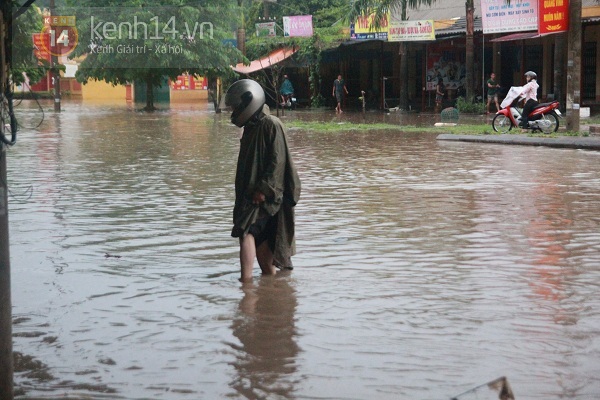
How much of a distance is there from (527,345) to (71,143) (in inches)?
715

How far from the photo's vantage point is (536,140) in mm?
20641

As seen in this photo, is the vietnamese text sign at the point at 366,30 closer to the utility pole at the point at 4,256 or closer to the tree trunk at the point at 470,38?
the tree trunk at the point at 470,38

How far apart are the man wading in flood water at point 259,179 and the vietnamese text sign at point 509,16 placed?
23474mm

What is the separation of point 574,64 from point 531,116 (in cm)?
147

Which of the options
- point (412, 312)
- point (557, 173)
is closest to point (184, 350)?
point (412, 312)

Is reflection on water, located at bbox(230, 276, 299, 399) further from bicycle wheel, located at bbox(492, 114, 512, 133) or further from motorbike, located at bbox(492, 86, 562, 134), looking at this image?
bicycle wheel, located at bbox(492, 114, 512, 133)

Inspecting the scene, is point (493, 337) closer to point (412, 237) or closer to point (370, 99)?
point (412, 237)

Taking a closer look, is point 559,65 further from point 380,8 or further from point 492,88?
point 380,8

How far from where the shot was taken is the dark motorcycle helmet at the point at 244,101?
7133 millimetres

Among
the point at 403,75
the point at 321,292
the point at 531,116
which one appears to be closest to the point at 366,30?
the point at 403,75

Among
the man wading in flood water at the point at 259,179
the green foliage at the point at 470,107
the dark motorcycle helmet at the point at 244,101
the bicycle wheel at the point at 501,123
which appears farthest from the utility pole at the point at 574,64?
the dark motorcycle helmet at the point at 244,101

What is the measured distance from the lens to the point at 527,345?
548 centimetres

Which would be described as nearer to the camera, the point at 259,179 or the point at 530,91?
the point at 259,179

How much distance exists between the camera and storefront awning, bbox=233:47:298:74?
145 ft
